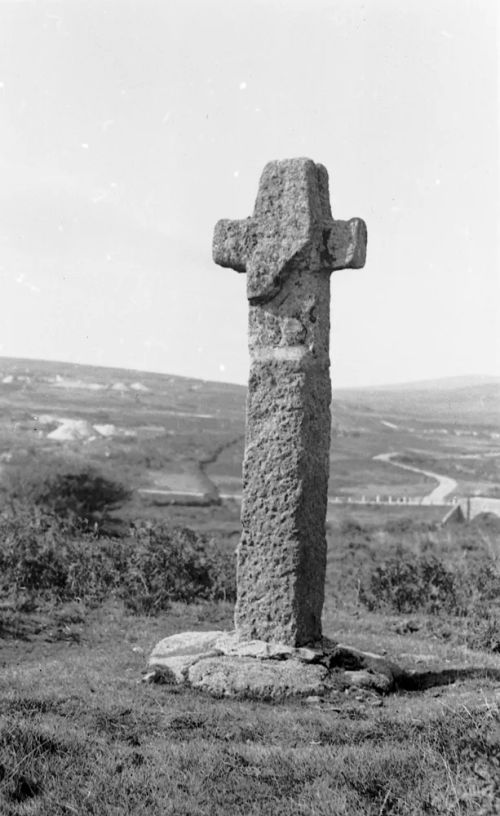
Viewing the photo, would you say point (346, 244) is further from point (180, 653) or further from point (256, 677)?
point (180, 653)

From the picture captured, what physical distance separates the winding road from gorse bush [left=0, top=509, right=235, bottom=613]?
22.0 meters

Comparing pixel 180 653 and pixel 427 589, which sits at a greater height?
pixel 180 653

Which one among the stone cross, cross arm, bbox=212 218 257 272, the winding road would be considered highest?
cross arm, bbox=212 218 257 272

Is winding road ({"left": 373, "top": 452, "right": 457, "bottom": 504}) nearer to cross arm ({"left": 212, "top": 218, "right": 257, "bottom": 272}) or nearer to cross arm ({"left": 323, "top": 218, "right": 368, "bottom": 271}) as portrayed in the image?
cross arm ({"left": 212, "top": 218, "right": 257, "bottom": 272})

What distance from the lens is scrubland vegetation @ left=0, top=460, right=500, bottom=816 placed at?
14.2ft

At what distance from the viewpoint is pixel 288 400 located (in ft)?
26.2

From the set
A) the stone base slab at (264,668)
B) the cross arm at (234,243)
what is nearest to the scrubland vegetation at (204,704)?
the stone base slab at (264,668)

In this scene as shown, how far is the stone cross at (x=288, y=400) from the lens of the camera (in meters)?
7.92

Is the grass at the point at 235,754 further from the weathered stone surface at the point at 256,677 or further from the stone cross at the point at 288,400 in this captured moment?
the stone cross at the point at 288,400

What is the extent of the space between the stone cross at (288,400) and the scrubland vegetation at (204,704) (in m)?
1.17

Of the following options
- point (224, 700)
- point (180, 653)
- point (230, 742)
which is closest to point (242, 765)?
point (230, 742)

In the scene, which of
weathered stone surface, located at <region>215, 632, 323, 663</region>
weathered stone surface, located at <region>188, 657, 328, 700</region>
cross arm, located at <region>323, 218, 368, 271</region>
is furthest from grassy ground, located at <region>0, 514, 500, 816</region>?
cross arm, located at <region>323, 218, 368, 271</region>

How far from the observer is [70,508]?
26453 millimetres

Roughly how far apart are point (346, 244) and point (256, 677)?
3927 mm
